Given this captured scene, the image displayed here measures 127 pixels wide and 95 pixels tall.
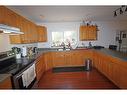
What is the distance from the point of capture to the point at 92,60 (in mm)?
5312

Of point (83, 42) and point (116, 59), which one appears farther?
point (83, 42)

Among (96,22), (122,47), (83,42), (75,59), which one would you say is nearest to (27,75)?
(75,59)

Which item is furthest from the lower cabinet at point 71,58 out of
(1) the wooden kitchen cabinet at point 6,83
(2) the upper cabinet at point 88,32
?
(1) the wooden kitchen cabinet at point 6,83

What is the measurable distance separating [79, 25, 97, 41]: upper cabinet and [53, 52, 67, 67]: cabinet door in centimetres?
147

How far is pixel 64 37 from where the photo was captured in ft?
19.8

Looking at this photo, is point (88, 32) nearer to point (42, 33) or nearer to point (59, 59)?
point (59, 59)

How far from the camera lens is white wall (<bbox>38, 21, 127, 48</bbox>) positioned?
232 inches

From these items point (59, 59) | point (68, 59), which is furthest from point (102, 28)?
point (59, 59)

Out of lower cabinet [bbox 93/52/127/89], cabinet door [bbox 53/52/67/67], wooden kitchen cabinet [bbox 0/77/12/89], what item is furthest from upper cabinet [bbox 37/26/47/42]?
wooden kitchen cabinet [bbox 0/77/12/89]

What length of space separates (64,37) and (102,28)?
6.66 ft

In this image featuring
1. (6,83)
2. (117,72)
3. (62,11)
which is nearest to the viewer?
(6,83)
